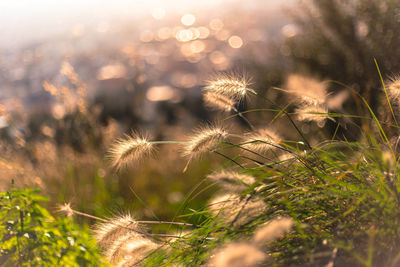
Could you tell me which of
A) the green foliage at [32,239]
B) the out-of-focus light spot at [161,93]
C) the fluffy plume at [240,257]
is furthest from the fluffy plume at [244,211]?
the out-of-focus light spot at [161,93]

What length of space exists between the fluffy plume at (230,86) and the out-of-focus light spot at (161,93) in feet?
18.9

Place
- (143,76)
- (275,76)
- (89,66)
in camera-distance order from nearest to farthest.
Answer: (143,76) < (275,76) < (89,66)

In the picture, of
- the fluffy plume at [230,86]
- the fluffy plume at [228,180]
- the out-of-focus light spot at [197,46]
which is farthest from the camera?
the out-of-focus light spot at [197,46]

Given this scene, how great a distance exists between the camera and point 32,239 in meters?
1.45

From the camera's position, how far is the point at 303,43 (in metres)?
4.30

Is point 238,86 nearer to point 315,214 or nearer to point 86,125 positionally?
point 315,214

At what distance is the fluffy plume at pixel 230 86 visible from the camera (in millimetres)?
1417

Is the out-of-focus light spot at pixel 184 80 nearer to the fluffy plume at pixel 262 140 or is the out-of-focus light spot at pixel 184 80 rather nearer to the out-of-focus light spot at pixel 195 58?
the out-of-focus light spot at pixel 195 58

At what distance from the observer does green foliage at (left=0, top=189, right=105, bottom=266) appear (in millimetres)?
1432

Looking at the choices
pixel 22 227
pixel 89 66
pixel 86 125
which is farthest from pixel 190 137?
pixel 89 66

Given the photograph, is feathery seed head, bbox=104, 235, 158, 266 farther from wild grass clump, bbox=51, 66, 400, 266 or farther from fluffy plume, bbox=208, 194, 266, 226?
fluffy plume, bbox=208, 194, 266, 226

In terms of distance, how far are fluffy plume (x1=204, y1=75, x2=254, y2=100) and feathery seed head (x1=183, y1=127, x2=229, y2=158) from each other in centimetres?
15

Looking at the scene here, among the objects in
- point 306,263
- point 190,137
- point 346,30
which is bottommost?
point 346,30

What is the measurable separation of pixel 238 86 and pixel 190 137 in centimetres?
26
